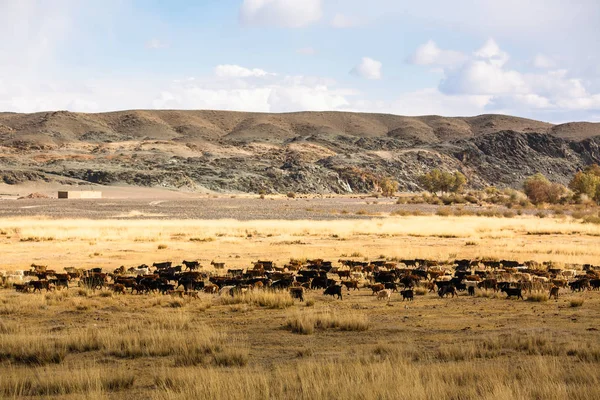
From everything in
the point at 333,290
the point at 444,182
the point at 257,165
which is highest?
the point at 257,165

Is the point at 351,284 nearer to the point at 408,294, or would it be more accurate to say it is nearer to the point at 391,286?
the point at 391,286

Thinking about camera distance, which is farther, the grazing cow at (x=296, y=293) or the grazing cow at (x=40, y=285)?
the grazing cow at (x=40, y=285)

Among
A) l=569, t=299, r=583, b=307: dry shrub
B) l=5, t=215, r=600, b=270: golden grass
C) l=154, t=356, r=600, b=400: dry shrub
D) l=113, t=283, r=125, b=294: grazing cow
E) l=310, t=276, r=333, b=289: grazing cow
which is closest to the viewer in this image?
l=154, t=356, r=600, b=400: dry shrub

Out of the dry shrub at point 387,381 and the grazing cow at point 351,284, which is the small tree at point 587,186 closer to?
the grazing cow at point 351,284

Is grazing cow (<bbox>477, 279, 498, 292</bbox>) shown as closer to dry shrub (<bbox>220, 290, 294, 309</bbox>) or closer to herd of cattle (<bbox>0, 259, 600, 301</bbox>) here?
herd of cattle (<bbox>0, 259, 600, 301</bbox>)

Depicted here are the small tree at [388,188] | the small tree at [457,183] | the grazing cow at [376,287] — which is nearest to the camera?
the grazing cow at [376,287]

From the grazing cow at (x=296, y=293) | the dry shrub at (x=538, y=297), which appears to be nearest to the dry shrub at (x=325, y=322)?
the grazing cow at (x=296, y=293)

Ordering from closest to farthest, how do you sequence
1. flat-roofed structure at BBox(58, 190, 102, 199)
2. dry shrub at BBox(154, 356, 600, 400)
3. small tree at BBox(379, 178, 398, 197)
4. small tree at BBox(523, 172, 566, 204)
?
dry shrub at BBox(154, 356, 600, 400) → small tree at BBox(523, 172, 566, 204) → flat-roofed structure at BBox(58, 190, 102, 199) → small tree at BBox(379, 178, 398, 197)

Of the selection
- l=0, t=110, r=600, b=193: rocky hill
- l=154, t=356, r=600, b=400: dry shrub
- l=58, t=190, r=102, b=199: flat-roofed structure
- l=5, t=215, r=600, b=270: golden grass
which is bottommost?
l=5, t=215, r=600, b=270: golden grass

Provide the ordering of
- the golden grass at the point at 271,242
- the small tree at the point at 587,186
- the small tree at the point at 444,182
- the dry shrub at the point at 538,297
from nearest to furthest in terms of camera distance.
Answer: the dry shrub at the point at 538,297
the golden grass at the point at 271,242
the small tree at the point at 587,186
the small tree at the point at 444,182

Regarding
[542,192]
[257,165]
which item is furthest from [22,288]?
[257,165]

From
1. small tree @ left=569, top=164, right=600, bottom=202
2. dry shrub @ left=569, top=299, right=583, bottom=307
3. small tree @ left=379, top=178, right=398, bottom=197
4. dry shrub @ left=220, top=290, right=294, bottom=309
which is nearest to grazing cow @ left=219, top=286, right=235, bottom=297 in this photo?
dry shrub @ left=220, top=290, right=294, bottom=309

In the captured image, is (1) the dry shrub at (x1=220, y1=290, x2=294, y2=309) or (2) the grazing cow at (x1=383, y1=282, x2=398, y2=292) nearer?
(1) the dry shrub at (x1=220, y1=290, x2=294, y2=309)

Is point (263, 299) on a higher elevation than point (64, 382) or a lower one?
lower
